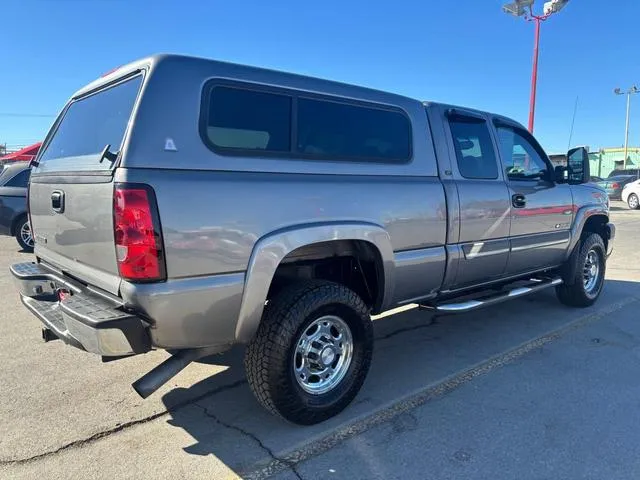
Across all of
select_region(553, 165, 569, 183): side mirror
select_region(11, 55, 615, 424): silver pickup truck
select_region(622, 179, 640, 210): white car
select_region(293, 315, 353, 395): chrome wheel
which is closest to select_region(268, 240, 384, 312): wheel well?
select_region(11, 55, 615, 424): silver pickup truck

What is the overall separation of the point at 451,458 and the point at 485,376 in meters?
1.20

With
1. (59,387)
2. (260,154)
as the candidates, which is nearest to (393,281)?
(260,154)

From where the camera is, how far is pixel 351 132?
11.1ft

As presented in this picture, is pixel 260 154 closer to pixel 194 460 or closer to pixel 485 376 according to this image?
pixel 194 460

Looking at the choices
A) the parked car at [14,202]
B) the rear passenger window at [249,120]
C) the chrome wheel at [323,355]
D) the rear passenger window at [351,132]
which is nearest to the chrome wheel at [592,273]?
the rear passenger window at [351,132]

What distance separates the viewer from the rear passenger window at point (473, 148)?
4043 millimetres

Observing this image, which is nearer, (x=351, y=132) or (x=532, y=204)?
(x=351, y=132)

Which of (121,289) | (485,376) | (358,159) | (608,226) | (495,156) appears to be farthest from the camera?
(608,226)

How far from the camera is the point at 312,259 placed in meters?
3.22

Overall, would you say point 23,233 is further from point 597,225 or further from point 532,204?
point 597,225

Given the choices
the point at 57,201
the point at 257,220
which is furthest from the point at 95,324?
the point at 57,201

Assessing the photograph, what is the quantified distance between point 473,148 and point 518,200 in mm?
678

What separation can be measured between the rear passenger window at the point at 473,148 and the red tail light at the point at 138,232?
257 centimetres

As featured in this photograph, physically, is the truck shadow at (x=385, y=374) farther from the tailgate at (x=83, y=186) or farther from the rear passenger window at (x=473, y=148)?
the rear passenger window at (x=473, y=148)
